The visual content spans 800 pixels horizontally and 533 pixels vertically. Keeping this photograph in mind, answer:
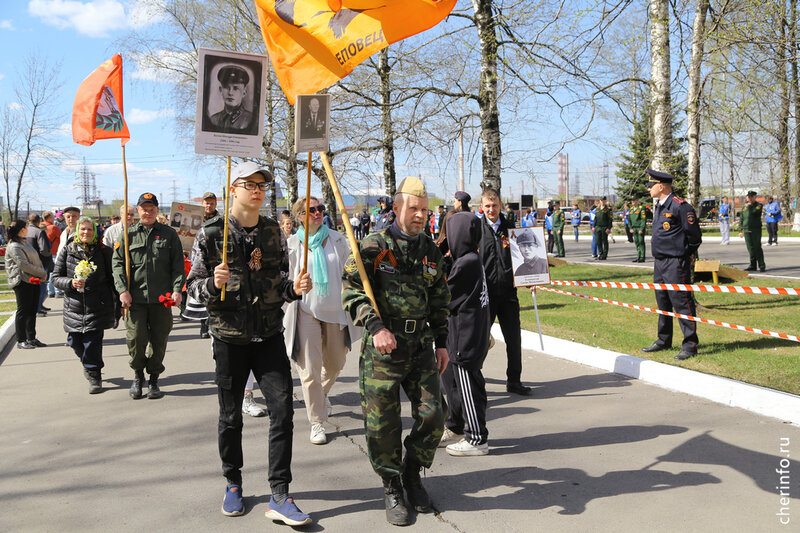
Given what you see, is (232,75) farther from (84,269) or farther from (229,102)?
(84,269)

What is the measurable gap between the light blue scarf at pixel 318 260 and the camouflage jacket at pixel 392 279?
1.62 meters

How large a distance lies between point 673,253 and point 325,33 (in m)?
5.11

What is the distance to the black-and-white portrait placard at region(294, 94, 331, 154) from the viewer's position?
403cm

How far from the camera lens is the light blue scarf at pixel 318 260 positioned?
552 centimetres

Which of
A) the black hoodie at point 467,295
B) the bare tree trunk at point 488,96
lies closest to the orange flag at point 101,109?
the black hoodie at point 467,295

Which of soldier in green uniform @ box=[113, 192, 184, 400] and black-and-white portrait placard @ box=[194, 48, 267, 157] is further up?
black-and-white portrait placard @ box=[194, 48, 267, 157]

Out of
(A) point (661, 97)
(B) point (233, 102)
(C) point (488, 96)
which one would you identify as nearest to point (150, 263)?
(B) point (233, 102)

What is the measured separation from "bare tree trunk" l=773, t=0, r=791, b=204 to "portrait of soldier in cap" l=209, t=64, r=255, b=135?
A: 6.48 m

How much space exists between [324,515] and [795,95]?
9.81 meters

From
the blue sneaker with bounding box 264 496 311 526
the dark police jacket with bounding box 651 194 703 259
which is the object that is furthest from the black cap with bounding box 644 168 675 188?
the blue sneaker with bounding box 264 496 311 526

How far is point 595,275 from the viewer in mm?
16484

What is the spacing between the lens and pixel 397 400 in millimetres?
3881

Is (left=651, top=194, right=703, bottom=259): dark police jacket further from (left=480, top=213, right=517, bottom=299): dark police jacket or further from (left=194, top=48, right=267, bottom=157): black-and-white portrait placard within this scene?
(left=194, top=48, right=267, bottom=157): black-and-white portrait placard

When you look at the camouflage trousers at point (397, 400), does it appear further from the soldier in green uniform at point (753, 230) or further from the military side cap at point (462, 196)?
the soldier in green uniform at point (753, 230)
